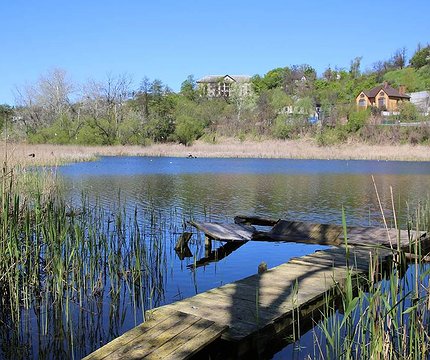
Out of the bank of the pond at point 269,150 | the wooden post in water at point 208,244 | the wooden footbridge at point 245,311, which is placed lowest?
the wooden post in water at point 208,244

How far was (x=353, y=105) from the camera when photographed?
148ft

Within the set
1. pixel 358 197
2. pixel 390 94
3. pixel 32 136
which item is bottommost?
pixel 358 197

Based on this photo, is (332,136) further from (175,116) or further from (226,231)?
(226,231)

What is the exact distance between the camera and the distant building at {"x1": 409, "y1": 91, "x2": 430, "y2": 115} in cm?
4391

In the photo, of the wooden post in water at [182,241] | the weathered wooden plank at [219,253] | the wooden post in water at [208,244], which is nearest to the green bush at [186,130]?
the weathered wooden plank at [219,253]

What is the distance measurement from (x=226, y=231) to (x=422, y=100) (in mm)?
46697

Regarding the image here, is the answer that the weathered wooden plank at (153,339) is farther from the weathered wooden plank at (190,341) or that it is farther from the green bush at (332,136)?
the green bush at (332,136)

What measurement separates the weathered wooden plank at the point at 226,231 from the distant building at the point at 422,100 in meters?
38.8

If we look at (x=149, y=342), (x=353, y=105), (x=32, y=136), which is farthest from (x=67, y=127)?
(x=149, y=342)

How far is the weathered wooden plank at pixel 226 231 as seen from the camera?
24.8 feet

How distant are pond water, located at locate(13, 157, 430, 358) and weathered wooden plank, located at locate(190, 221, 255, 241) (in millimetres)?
202

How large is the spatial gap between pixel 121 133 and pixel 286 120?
13.5 m

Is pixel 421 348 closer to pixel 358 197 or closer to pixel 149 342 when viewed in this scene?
pixel 149 342

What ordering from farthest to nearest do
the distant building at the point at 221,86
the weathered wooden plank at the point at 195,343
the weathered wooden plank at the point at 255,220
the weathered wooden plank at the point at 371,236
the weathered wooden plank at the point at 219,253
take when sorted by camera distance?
the distant building at the point at 221,86
the weathered wooden plank at the point at 255,220
the weathered wooden plank at the point at 371,236
the weathered wooden plank at the point at 219,253
the weathered wooden plank at the point at 195,343
